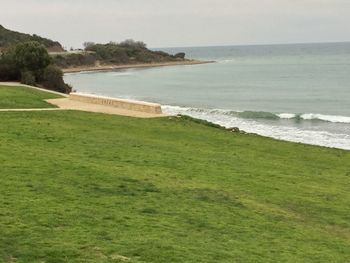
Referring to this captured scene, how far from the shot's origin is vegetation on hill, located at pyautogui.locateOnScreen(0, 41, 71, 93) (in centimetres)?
3812

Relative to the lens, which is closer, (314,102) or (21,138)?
(21,138)

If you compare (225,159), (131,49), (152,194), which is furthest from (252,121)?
(131,49)

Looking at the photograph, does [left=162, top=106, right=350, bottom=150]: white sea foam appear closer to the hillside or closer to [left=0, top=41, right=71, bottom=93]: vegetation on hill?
[left=0, top=41, right=71, bottom=93]: vegetation on hill

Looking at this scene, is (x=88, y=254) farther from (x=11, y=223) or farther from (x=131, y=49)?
(x=131, y=49)

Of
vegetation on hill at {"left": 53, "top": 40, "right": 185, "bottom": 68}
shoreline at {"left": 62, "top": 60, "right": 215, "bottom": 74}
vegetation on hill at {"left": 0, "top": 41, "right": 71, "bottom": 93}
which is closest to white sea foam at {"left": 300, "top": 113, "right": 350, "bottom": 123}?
vegetation on hill at {"left": 0, "top": 41, "right": 71, "bottom": 93}

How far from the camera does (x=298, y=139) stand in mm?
26969

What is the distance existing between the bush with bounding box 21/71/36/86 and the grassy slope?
760 centimetres

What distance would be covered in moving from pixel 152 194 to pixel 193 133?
9712mm

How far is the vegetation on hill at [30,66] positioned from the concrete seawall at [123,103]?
9.56 m

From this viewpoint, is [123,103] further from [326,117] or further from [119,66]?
[119,66]

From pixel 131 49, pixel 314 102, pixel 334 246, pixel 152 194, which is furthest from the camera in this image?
pixel 131 49

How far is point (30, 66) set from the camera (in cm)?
3875

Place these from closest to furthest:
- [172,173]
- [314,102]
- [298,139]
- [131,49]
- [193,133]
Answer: [172,173], [193,133], [298,139], [314,102], [131,49]

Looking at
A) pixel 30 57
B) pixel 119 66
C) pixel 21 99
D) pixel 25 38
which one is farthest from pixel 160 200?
pixel 119 66
